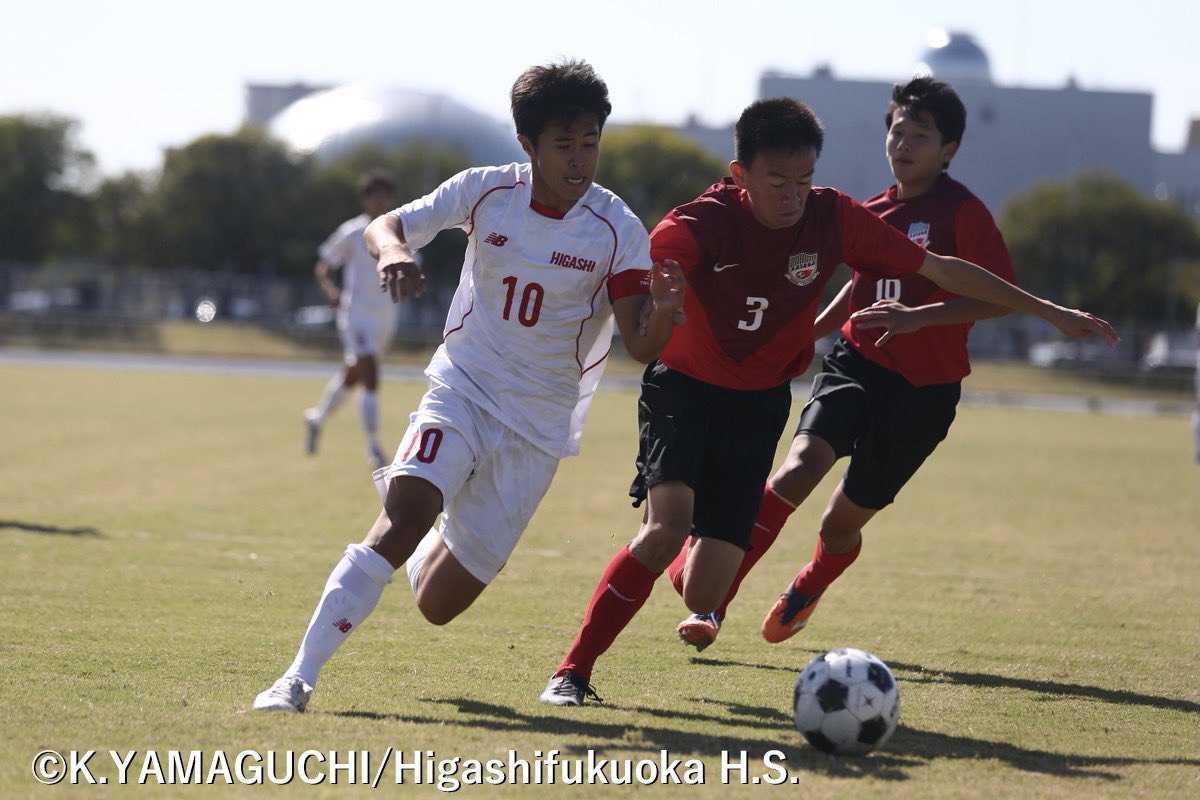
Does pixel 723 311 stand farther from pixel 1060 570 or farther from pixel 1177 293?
pixel 1177 293

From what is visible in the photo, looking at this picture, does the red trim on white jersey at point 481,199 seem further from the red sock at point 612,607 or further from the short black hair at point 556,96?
the red sock at point 612,607

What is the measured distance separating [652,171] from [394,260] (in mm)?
51845

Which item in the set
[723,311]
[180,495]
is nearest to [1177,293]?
[180,495]

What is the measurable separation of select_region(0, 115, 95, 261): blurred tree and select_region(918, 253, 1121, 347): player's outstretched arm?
5930 centimetres

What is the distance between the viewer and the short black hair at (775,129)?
16.9 feet

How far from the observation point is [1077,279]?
55.4 m

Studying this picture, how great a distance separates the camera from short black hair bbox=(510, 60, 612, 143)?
4.96 m

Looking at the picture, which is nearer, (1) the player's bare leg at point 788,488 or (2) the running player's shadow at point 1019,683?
(2) the running player's shadow at point 1019,683

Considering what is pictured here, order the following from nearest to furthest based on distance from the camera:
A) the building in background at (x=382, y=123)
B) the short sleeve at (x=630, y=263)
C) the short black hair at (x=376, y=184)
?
the short sleeve at (x=630, y=263) < the short black hair at (x=376, y=184) < the building in background at (x=382, y=123)

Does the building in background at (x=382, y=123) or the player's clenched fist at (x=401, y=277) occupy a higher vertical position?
the building in background at (x=382, y=123)

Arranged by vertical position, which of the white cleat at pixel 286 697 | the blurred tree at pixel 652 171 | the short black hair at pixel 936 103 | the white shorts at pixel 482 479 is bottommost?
the white cleat at pixel 286 697

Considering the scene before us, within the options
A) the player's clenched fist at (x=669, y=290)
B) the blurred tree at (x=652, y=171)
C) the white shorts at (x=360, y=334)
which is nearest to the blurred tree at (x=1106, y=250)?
the blurred tree at (x=652, y=171)

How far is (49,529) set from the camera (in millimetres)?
9008

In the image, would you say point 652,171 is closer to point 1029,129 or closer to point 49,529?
point 1029,129
